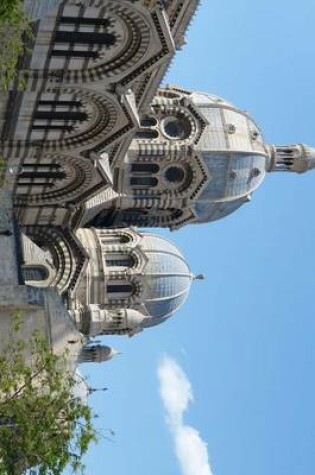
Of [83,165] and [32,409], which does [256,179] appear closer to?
[83,165]

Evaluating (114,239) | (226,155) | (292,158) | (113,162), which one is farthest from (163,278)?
(292,158)

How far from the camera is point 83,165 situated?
4341 cm

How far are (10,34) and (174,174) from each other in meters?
22.2

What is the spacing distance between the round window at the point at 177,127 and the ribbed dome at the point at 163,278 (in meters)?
6.53

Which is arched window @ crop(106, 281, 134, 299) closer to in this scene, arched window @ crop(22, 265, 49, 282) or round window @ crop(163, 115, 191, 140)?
arched window @ crop(22, 265, 49, 282)

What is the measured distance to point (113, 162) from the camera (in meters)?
45.1

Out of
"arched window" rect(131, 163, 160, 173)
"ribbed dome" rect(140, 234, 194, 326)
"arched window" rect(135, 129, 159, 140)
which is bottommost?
"ribbed dome" rect(140, 234, 194, 326)

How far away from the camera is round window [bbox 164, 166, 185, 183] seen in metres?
49.3

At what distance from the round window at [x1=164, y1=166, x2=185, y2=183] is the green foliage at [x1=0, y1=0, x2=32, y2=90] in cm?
2090

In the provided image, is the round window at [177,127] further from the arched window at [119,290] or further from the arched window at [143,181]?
the arched window at [119,290]

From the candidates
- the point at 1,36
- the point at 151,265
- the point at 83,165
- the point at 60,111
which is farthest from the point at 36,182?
the point at 1,36

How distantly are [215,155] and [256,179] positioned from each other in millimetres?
4285

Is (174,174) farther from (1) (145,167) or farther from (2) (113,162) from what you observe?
(2) (113,162)

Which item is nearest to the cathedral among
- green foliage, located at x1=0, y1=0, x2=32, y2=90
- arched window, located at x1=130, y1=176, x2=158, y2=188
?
arched window, located at x1=130, y1=176, x2=158, y2=188
